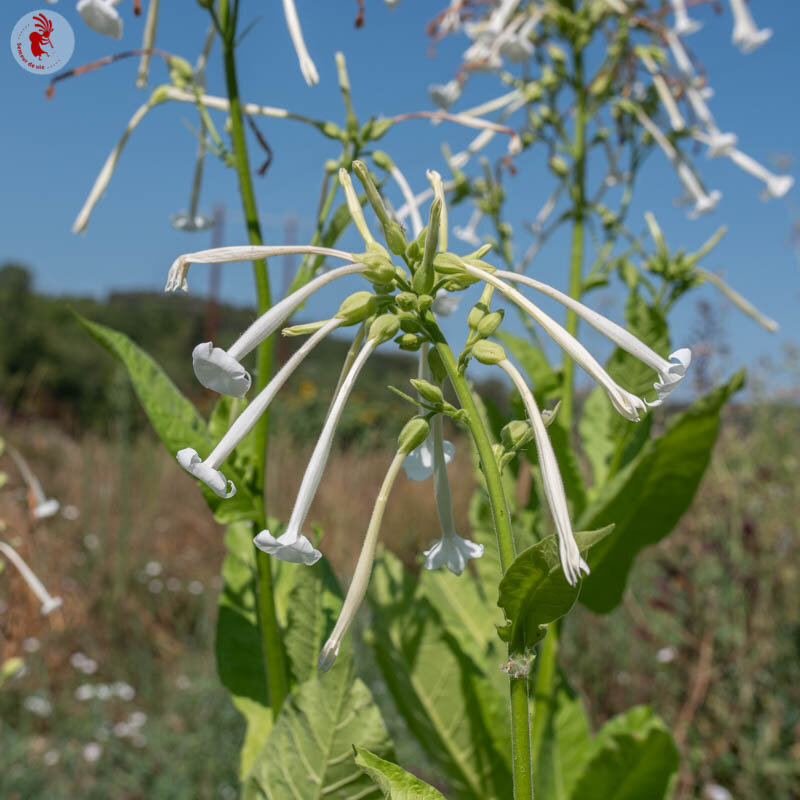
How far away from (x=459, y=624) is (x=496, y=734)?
234 mm

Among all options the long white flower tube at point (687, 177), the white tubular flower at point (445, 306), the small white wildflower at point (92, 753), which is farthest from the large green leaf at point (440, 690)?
the small white wildflower at point (92, 753)

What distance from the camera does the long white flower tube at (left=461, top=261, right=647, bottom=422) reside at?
1.67 feet

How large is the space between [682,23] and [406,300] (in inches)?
58.9

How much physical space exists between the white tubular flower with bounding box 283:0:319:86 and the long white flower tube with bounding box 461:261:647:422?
0.45m

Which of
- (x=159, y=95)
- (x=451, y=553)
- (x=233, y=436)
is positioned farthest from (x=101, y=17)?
(x=451, y=553)

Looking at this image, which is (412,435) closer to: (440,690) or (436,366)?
(436,366)

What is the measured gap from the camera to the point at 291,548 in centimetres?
52

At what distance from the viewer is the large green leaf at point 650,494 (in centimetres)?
107

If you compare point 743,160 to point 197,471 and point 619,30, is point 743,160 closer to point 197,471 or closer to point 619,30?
point 619,30

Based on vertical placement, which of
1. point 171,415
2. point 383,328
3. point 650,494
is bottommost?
point 171,415

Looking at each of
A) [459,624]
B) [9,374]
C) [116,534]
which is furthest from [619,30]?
[9,374]

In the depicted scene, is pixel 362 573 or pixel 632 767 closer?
pixel 362 573

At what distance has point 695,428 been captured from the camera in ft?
3.56

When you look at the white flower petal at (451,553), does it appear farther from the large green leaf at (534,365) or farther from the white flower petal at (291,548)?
the large green leaf at (534,365)
